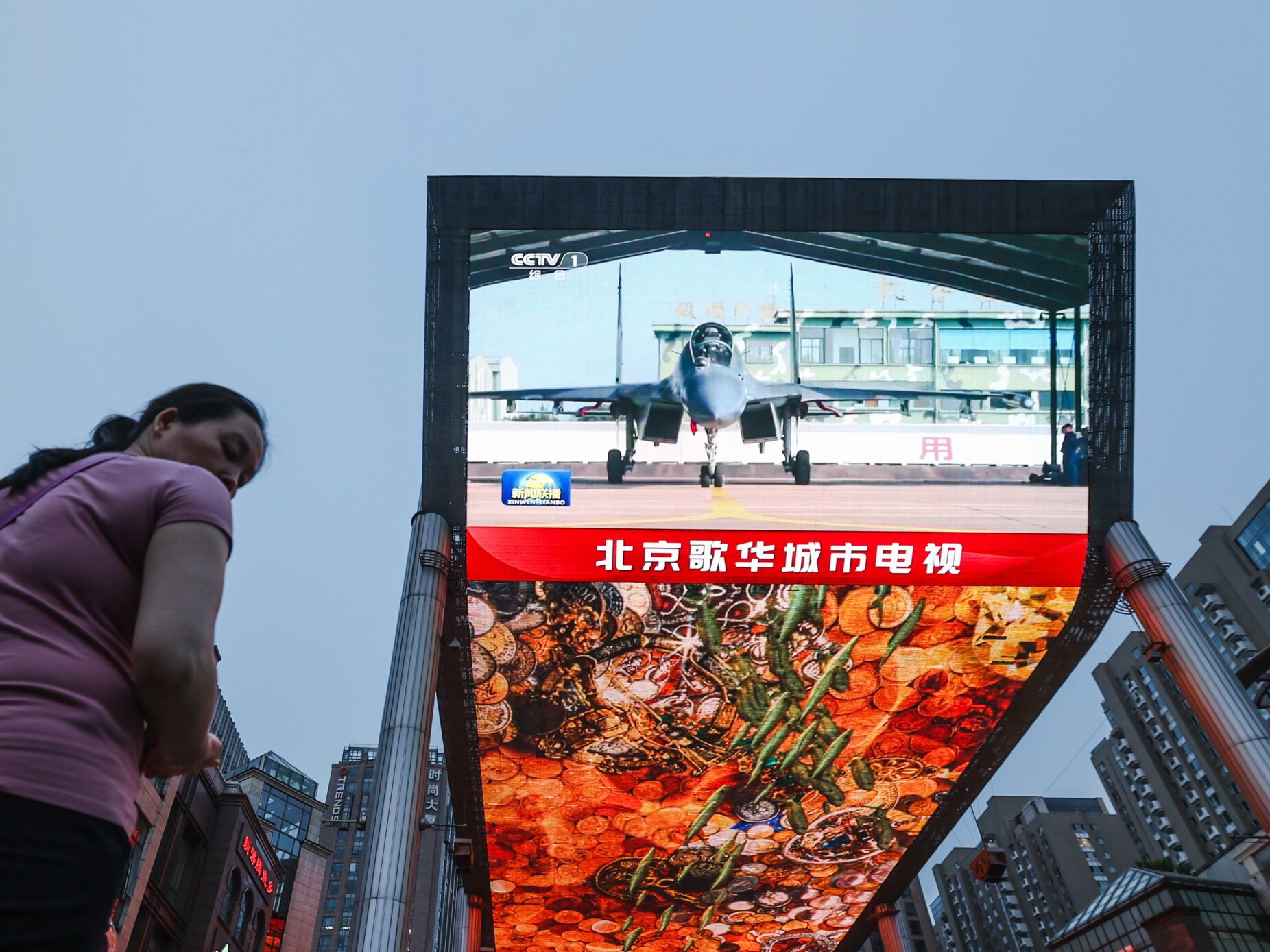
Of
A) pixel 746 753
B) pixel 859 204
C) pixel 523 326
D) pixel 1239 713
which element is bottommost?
pixel 1239 713

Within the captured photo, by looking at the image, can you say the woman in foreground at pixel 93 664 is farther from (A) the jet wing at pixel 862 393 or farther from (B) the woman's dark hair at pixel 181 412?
(A) the jet wing at pixel 862 393

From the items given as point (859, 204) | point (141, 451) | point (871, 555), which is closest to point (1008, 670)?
point (871, 555)

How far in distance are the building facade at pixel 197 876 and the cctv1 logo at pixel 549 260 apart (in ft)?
64.5

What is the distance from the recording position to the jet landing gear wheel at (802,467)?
16672 mm

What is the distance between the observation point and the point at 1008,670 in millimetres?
19938

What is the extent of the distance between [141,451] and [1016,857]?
10891 centimetres

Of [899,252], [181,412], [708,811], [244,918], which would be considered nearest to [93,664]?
[181,412]

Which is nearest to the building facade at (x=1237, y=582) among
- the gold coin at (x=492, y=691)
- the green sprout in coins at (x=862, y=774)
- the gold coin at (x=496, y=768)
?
the green sprout in coins at (x=862, y=774)

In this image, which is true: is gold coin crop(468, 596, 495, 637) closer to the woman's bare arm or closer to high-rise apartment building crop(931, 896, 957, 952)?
the woman's bare arm

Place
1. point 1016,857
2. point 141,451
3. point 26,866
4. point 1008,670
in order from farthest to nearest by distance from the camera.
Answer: point 1016,857 → point 1008,670 → point 141,451 → point 26,866

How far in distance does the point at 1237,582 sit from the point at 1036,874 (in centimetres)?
4078

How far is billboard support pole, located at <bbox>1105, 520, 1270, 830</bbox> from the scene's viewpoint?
15070mm

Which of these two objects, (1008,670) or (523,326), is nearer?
(523,326)

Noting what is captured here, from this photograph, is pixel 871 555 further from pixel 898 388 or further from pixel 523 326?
pixel 523 326
